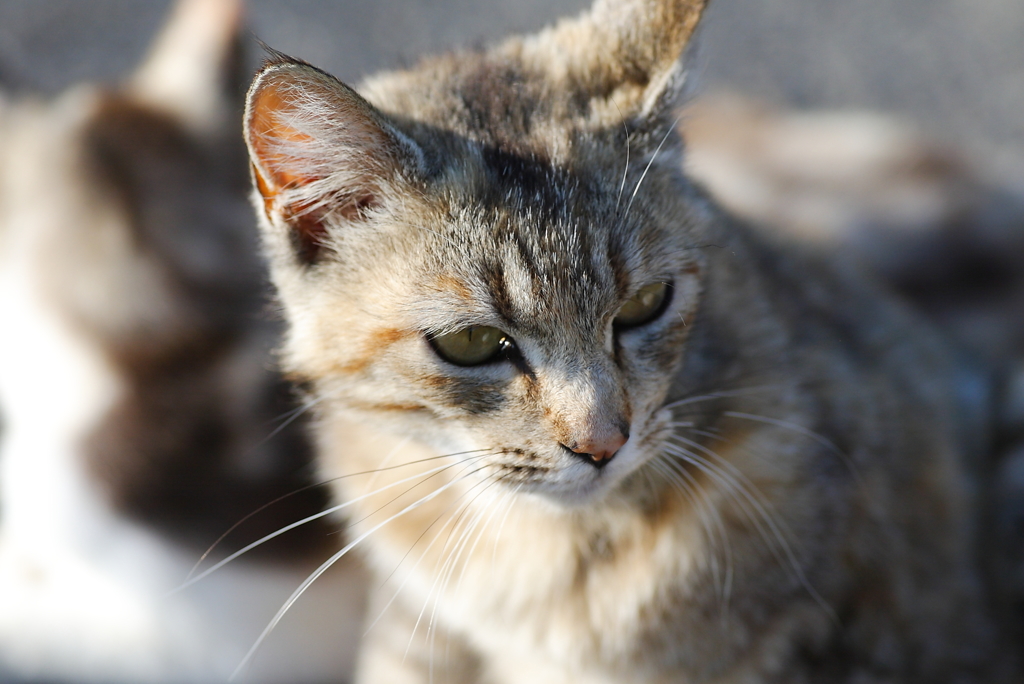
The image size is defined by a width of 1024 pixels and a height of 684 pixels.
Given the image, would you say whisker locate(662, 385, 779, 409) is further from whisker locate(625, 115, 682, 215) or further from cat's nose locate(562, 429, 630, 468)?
whisker locate(625, 115, 682, 215)

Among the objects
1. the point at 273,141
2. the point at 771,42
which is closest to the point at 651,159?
the point at 273,141

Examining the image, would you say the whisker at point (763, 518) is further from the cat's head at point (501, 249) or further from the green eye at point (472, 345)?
the green eye at point (472, 345)

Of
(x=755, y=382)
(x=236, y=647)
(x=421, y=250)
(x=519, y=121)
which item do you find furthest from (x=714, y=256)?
(x=236, y=647)

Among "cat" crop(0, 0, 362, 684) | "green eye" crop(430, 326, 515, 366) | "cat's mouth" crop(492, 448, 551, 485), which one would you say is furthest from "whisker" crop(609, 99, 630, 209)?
"cat" crop(0, 0, 362, 684)

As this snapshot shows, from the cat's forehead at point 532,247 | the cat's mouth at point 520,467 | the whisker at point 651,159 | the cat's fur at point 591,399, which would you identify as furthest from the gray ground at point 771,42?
the cat's mouth at point 520,467

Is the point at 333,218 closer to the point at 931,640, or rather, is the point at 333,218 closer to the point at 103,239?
the point at 103,239

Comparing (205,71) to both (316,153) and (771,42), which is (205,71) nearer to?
(316,153)
